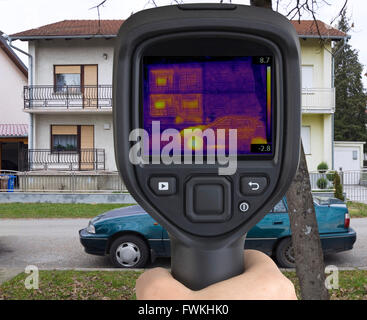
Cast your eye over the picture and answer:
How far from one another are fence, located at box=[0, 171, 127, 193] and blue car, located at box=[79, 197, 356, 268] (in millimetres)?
8845

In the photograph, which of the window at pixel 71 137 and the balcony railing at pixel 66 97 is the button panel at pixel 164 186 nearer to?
the balcony railing at pixel 66 97

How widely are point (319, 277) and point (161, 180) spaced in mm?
2476

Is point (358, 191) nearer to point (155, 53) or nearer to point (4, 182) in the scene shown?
point (4, 182)

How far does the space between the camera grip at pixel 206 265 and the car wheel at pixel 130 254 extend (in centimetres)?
494

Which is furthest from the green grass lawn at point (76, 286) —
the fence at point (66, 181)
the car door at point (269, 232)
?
the fence at point (66, 181)

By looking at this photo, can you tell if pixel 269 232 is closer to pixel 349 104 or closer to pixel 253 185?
pixel 253 185

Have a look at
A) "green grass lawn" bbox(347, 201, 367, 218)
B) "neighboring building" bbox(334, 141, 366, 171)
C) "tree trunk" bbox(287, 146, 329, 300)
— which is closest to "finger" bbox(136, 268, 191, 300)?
"tree trunk" bbox(287, 146, 329, 300)

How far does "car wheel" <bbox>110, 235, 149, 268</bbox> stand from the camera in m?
5.74

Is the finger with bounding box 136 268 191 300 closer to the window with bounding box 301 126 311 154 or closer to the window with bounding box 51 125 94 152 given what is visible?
the window with bounding box 51 125 94 152

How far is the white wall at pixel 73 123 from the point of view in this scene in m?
16.0

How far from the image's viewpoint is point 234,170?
3.02 feet

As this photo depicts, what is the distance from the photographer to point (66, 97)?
1602cm

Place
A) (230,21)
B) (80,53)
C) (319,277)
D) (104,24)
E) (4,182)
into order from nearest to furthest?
(230,21), (319,277), (4,182), (80,53), (104,24)

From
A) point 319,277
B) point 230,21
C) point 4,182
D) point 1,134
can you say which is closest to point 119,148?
point 230,21
